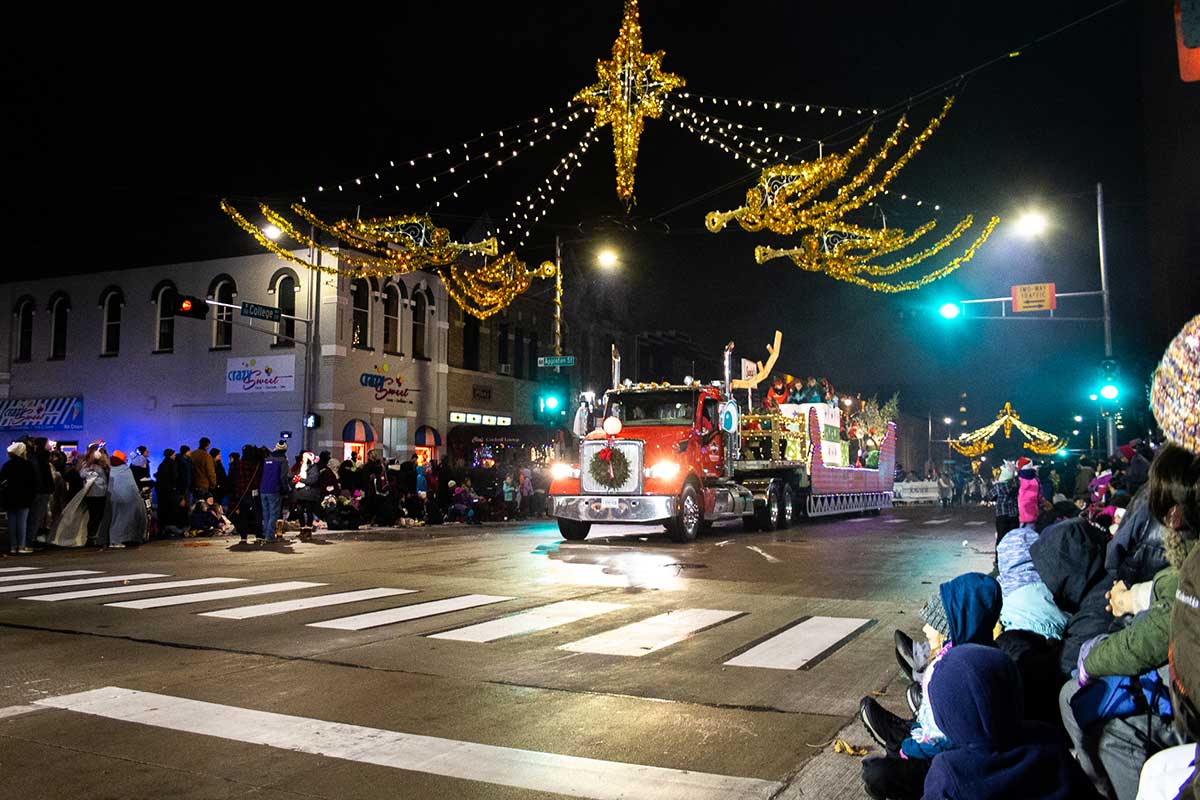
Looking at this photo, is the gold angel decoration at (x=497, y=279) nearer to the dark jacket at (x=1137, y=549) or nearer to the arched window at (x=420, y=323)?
the arched window at (x=420, y=323)

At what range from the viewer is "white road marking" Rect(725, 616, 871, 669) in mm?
6820

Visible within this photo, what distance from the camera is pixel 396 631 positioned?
7945mm

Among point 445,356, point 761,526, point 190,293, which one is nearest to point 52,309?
point 190,293

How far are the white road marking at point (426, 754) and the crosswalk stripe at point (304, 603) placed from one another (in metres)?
3.09

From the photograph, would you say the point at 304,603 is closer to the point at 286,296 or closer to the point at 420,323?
the point at 286,296

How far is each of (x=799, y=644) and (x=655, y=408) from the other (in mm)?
11492

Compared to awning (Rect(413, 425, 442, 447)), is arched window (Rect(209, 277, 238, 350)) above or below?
above

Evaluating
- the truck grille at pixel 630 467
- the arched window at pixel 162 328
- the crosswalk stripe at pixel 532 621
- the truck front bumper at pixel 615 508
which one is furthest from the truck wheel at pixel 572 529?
the arched window at pixel 162 328

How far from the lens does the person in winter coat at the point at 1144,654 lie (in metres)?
3.19

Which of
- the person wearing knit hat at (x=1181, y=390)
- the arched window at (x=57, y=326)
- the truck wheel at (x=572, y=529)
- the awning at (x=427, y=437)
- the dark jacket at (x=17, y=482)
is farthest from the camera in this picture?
the arched window at (x=57, y=326)

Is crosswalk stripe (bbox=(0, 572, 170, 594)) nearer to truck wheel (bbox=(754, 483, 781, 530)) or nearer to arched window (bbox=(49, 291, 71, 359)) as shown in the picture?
truck wheel (bbox=(754, 483, 781, 530))

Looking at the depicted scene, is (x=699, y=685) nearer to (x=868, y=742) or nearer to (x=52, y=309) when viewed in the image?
(x=868, y=742)

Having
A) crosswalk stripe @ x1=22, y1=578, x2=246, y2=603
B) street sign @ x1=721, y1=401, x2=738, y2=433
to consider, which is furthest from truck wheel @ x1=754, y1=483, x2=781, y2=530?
crosswalk stripe @ x1=22, y1=578, x2=246, y2=603

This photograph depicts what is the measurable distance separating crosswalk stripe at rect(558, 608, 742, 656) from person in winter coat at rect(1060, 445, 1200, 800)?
388 centimetres
